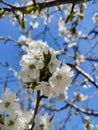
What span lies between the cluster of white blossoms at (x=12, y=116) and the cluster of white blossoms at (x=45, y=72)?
160 mm

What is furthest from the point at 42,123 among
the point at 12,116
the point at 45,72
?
the point at 45,72

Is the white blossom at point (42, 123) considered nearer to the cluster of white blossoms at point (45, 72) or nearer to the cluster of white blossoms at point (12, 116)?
the cluster of white blossoms at point (12, 116)

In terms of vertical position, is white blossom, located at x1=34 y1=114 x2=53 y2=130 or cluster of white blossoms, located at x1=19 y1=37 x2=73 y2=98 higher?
cluster of white blossoms, located at x1=19 y1=37 x2=73 y2=98

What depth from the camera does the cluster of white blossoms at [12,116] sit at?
1.61 m

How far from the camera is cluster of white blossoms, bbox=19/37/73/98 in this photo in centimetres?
151

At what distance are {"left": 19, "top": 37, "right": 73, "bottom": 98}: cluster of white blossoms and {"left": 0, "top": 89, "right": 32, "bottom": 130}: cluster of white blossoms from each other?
0.53 ft

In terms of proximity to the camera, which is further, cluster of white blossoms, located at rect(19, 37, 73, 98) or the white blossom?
the white blossom

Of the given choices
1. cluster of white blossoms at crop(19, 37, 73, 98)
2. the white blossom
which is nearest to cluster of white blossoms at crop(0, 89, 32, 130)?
the white blossom

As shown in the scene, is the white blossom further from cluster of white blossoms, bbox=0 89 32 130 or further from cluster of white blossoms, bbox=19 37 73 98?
cluster of white blossoms, bbox=19 37 73 98

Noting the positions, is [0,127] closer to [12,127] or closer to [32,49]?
[12,127]

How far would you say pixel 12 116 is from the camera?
1.65 meters

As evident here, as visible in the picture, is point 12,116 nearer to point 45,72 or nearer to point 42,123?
point 42,123

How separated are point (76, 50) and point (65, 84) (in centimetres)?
310

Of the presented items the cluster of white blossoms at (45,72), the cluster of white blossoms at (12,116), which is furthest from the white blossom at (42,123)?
the cluster of white blossoms at (45,72)
